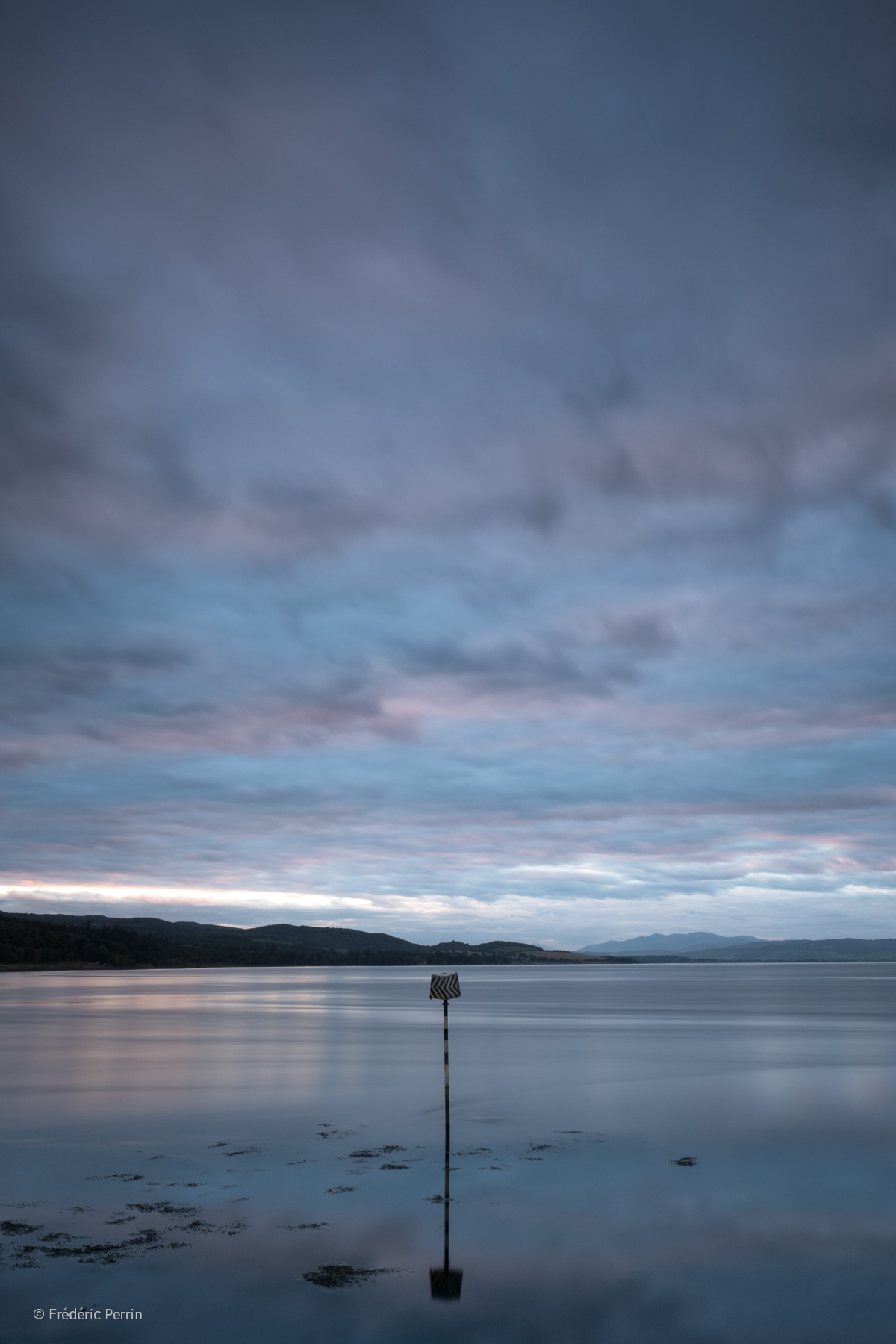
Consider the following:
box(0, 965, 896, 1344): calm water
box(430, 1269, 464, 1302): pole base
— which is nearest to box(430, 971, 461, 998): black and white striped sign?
box(0, 965, 896, 1344): calm water

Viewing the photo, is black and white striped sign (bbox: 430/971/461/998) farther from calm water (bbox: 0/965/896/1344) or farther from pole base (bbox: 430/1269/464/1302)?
pole base (bbox: 430/1269/464/1302)

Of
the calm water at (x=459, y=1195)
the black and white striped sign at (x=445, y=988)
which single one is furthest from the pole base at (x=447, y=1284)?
the black and white striped sign at (x=445, y=988)

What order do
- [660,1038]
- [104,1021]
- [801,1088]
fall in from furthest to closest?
[104,1021] < [660,1038] < [801,1088]

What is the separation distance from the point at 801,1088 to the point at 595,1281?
20.2m

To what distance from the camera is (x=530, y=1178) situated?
17.5 metres

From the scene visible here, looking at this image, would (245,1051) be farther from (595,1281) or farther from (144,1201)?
(595,1281)

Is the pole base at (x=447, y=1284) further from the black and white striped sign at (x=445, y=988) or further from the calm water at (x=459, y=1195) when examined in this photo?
the black and white striped sign at (x=445, y=988)

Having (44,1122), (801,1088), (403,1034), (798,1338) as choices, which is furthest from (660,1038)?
(798,1338)

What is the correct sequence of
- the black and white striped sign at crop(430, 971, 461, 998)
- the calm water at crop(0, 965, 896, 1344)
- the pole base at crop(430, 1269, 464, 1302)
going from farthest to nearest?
the black and white striped sign at crop(430, 971, 461, 998) → the pole base at crop(430, 1269, 464, 1302) → the calm water at crop(0, 965, 896, 1344)

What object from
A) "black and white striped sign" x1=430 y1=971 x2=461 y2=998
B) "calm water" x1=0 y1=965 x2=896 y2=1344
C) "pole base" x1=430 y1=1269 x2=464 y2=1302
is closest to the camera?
"calm water" x1=0 y1=965 x2=896 y2=1344

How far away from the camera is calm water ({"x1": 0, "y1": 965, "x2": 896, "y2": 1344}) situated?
1114cm

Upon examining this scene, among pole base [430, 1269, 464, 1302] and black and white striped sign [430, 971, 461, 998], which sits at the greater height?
black and white striped sign [430, 971, 461, 998]

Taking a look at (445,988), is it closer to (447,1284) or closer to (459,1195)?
(459,1195)

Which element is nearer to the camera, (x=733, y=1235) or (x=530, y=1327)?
(x=530, y=1327)
